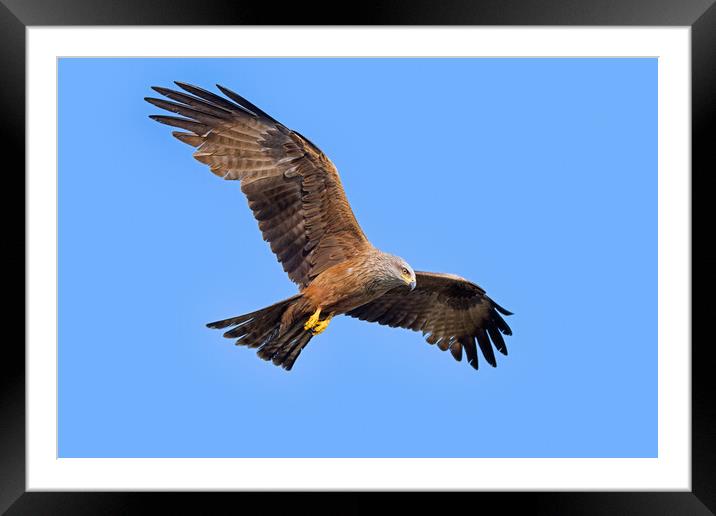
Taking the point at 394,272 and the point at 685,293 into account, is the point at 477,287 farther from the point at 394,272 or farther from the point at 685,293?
the point at 685,293

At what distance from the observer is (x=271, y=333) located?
20.4 ft

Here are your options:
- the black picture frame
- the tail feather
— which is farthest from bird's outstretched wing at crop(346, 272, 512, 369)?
the black picture frame

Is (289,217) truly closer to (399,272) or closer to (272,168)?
(272,168)

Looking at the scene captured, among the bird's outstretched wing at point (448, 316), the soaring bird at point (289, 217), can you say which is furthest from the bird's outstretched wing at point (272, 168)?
the bird's outstretched wing at point (448, 316)

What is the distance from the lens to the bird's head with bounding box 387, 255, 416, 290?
19.7 feet

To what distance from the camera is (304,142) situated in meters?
6.00

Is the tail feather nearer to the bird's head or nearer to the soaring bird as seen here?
the soaring bird

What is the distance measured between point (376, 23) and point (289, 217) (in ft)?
5.90

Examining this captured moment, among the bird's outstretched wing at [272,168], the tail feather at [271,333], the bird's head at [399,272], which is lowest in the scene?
the tail feather at [271,333]

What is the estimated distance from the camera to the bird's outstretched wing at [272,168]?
239 inches

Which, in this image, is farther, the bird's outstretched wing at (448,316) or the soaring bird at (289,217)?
the bird's outstretched wing at (448,316)

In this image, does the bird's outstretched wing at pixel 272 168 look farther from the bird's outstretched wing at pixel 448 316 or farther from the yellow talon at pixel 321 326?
the bird's outstretched wing at pixel 448 316

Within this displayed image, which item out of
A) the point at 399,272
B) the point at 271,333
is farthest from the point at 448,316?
the point at 271,333

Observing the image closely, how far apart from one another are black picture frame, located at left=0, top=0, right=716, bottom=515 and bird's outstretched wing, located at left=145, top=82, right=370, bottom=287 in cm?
125
